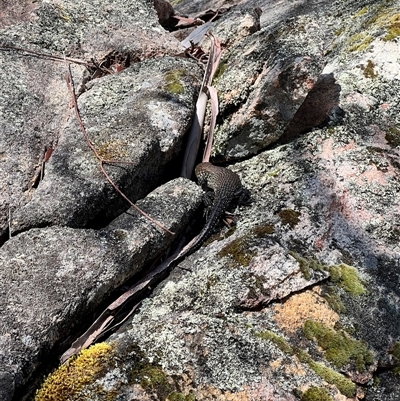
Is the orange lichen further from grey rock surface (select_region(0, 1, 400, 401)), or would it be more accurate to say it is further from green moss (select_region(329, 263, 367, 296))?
green moss (select_region(329, 263, 367, 296))

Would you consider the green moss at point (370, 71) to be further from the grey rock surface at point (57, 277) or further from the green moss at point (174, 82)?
the grey rock surface at point (57, 277)

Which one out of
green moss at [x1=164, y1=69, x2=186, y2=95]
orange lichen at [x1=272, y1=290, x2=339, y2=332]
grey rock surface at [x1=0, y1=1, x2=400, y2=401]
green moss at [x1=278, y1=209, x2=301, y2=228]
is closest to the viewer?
grey rock surface at [x1=0, y1=1, x2=400, y2=401]

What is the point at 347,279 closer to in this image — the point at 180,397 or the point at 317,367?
the point at 317,367

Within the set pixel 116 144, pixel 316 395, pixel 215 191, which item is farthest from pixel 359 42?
pixel 316 395

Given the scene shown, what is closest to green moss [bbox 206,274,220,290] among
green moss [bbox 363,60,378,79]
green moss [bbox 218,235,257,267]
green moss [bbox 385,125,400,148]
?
green moss [bbox 218,235,257,267]

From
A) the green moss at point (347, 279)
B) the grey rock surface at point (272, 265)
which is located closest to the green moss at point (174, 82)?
the grey rock surface at point (272, 265)

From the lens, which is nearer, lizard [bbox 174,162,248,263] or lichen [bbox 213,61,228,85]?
lizard [bbox 174,162,248,263]
